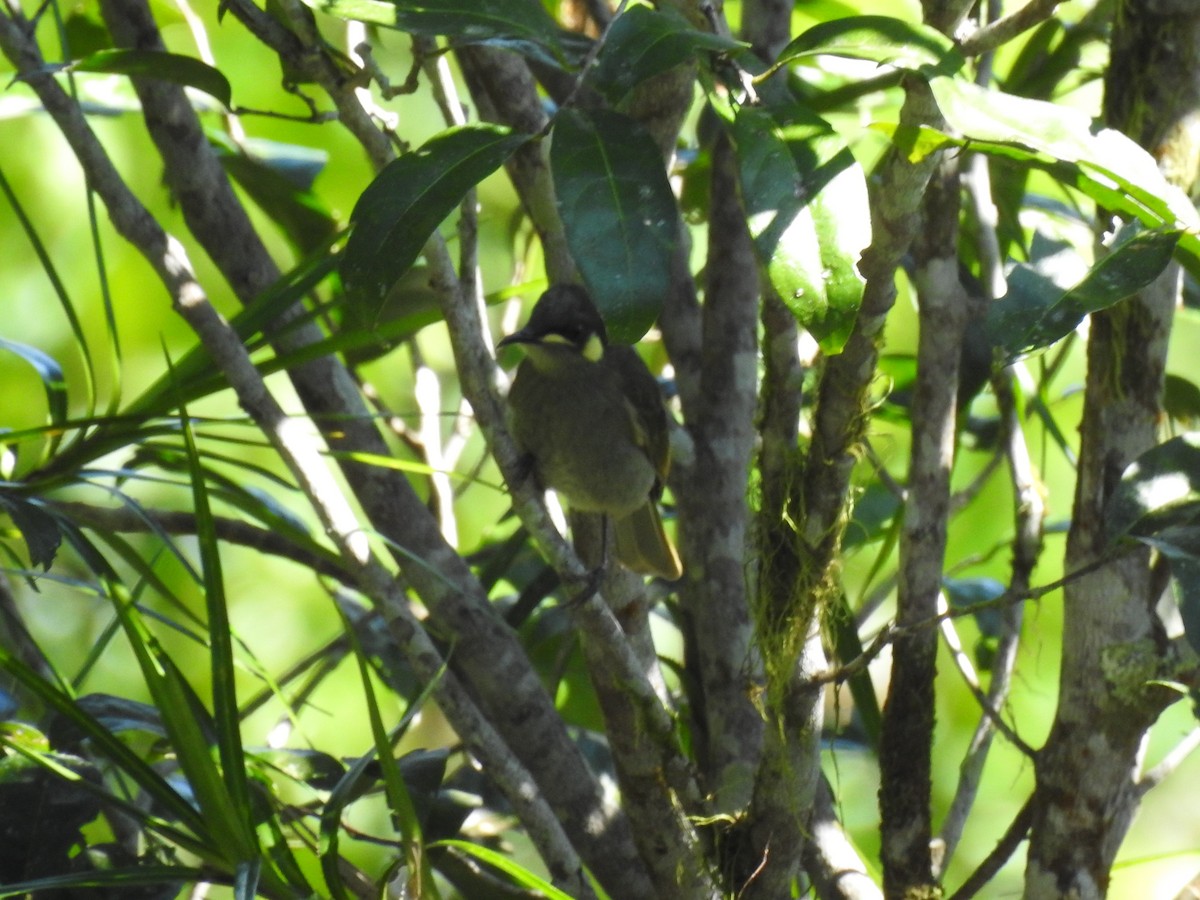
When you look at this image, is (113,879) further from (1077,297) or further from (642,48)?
(1077,297)

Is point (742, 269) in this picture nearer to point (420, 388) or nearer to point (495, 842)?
point (420, 388)

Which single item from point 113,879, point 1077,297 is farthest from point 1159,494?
point 113,879

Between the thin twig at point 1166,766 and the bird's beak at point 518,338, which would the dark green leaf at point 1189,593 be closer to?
the thin twig at point 1166,766

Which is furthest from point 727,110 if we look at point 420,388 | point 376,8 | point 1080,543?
point 420,388

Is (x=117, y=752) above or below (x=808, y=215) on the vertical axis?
below

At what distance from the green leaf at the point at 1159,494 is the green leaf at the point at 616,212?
702 mm

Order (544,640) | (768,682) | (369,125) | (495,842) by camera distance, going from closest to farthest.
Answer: (369,125) → (768,682) → (495,842) → (544,640)

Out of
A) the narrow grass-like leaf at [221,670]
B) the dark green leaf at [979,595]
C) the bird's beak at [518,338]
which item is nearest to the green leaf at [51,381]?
the narrow grass-like leaf at [221,670]

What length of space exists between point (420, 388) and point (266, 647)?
4.62ft

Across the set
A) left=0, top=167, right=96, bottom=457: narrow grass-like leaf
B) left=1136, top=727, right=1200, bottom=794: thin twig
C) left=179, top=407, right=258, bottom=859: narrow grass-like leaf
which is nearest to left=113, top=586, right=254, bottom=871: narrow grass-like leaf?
left=179, top=407, right=258, bottom=859: narrow grass-like leaf

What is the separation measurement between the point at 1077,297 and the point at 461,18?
2.02 feet

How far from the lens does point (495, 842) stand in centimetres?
236

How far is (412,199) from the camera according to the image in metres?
1.06

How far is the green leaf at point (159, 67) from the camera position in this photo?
4.83 ft
